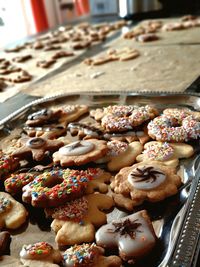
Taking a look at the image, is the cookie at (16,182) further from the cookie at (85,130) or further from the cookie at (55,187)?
the cookie at (85,130)

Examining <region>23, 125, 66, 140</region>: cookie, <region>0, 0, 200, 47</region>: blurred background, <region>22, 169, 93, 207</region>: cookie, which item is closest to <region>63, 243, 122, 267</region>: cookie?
<region>22, 169, 93, 207</region>: cookie

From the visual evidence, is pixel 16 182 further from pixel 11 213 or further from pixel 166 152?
pixel 166 152

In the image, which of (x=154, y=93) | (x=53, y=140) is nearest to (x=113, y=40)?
(x=154, y=93)

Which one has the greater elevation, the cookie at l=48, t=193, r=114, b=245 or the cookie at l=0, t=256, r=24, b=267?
the cookie at l=0, t=256, r=24, b=267

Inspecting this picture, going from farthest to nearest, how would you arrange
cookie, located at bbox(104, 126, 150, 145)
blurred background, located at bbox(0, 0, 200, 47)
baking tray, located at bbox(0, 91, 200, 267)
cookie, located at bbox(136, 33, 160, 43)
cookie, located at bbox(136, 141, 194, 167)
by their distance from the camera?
blurred background, located at bbox(0, 0, 200, 47)
cookie, located at bbox(136, 33, 160, 43)
cookie, located at bbox(104, 126, 150, 145)
cookie, located at bbox(136, 141, 194, 167)
baking tray, located at bbox(0, 91, 200, 267)

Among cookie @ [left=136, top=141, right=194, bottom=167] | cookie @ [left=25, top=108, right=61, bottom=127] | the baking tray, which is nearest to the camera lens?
the baking tray

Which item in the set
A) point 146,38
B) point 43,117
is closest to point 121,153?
point 43,117

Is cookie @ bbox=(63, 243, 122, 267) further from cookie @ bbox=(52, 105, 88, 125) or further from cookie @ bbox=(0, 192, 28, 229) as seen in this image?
cookie @ bbox=(52, 105, 88, 125)

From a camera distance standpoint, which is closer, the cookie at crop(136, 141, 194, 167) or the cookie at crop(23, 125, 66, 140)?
the cookie at crop(136, 141, 194, 167)

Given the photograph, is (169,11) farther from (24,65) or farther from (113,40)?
(24,65)
